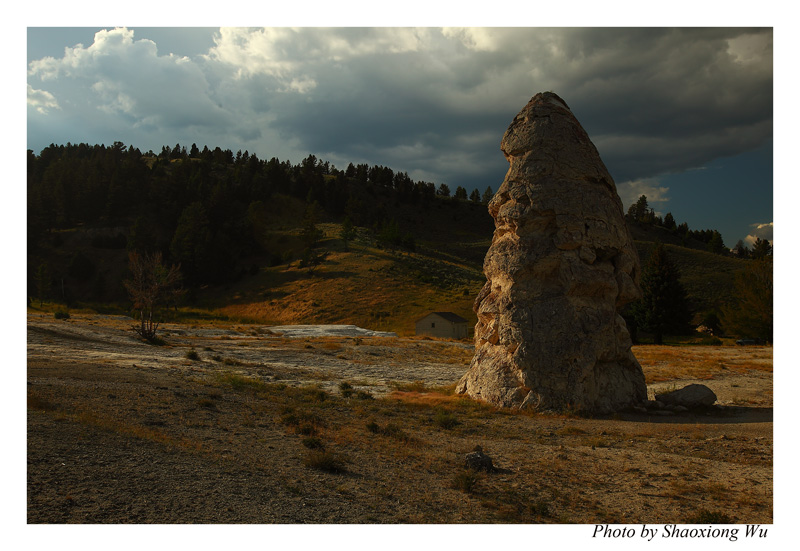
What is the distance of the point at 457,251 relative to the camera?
10806 centimetres

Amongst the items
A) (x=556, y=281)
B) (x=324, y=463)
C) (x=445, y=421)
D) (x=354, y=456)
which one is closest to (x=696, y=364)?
(x=556, y=281)

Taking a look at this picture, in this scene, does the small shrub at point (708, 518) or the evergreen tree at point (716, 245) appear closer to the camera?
the small shrub at point (708, 518)

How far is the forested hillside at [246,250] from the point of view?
6538 centimetres

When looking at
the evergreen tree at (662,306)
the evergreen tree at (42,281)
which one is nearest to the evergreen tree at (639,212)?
the evergreen tree at (662,306)

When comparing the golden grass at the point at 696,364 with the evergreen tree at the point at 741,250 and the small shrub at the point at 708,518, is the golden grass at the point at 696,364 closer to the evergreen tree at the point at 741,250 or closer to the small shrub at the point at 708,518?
the small shrub at the point at 708,518

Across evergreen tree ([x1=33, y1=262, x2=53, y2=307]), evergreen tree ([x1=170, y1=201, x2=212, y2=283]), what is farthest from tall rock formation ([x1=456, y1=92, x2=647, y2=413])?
evergreen tree ([x1=170, y1=201, x2=212, y2=283])

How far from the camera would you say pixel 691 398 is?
15328 millimetres

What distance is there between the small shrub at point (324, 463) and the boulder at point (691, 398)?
11.8m

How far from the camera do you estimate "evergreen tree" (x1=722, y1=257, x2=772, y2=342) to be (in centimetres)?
4434

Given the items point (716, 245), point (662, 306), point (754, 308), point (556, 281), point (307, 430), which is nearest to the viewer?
point (307, 430)

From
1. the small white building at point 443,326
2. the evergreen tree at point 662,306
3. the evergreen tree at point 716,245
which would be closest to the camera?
the small white building at point 443,326

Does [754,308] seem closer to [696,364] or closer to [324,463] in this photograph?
[696,364]

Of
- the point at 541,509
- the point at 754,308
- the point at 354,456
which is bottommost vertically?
the point at 354,456

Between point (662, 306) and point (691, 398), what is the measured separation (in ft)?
138
